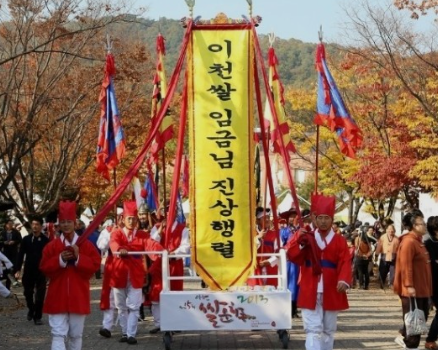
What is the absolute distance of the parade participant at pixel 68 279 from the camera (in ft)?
34.8

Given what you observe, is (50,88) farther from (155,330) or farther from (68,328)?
(68,328)

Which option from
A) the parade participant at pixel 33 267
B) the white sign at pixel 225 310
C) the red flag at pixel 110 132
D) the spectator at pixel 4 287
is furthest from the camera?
the red flag at pixel 110 132

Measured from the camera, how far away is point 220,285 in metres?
12.6

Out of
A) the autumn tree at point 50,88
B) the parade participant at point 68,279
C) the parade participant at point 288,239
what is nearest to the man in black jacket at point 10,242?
the autumn tree at point 50,88

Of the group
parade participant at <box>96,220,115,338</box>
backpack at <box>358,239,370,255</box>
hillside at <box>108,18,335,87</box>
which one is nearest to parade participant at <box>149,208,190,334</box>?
parade participant at <box>96,220,115,338</box>

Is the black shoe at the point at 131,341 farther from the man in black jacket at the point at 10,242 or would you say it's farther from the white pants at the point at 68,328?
the man in black jacket at the point at 10,242

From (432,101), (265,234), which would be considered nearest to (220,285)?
(265,234)

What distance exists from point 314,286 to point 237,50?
3.22 meters

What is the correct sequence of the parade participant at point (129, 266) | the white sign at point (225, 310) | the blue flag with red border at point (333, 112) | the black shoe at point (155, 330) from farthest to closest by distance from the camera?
the blue flag with red border at point (333, 112), the black shoe at point (155, 330), the parade participant at point (129, 266), the white sign at point (225, 310)

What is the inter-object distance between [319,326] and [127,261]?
433cm

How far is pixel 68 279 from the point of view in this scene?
35.3 ft

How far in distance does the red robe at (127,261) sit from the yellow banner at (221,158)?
2256 millimetres

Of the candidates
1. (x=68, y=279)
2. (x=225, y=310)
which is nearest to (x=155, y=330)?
(x=225, y=310)

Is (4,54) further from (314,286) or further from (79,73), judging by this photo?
(314,286)
